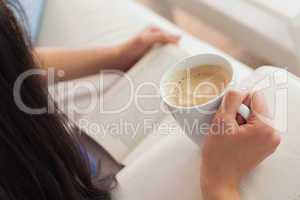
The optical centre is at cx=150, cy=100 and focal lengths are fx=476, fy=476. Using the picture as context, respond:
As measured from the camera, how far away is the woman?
0.55 meters

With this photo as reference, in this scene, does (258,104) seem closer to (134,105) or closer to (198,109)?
(198,109)

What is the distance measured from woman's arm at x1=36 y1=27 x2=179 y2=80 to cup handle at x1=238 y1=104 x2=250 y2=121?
15.4 inches

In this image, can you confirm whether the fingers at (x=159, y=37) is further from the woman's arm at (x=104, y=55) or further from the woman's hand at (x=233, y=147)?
the woman's hand at (x=233, y=147)

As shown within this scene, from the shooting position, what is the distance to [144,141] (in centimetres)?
87

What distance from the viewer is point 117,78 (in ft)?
3.21

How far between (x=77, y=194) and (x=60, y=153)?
0.07 meters

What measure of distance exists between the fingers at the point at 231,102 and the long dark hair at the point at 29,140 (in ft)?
0.73

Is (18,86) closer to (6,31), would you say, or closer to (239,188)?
(6,31)

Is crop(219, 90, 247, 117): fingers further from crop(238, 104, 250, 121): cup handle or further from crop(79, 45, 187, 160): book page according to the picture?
crop(79, 45, 187, 160): book page

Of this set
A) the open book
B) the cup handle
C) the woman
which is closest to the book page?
the open book

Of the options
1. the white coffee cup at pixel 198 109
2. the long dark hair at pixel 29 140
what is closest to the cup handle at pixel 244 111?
the white coffee cup at pixel 198 109

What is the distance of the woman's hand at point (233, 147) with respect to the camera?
584 mm

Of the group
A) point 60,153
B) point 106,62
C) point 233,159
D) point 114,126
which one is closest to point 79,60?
point 106,62

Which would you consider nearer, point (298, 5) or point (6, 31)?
point (6, 31)
